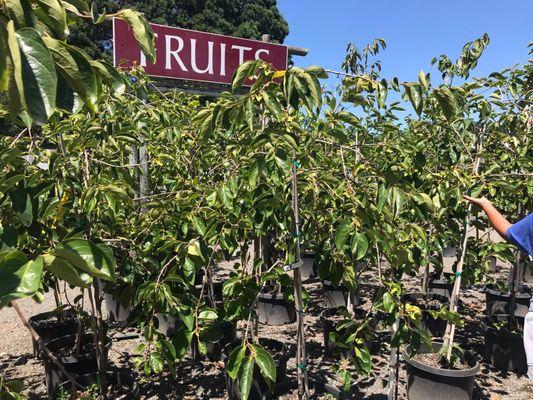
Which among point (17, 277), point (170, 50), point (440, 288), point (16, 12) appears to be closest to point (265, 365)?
point (17, 277)

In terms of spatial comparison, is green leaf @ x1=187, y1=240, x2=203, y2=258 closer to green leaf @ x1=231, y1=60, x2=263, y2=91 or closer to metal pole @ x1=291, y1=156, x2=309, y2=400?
metal pole @ x1=291, y1=156, x2=309, y2=400

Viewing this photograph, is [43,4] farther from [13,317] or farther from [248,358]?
[13,317]

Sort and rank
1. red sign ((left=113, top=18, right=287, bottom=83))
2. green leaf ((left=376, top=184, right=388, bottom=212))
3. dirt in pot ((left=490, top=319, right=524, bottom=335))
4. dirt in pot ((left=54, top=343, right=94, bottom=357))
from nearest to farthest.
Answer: green leaf ((left=376, top=184, right=388, bottom=212)) < dirt in pot ((left=54, top=343, right=94, bottom=357)) < dirt in pot ((left=490, top=319, right=524, bottom=335)) < red sign ((left=113, top=18, right=287, bottom=83))

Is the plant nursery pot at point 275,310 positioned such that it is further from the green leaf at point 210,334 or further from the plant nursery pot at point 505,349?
the green leaf at point 210,334

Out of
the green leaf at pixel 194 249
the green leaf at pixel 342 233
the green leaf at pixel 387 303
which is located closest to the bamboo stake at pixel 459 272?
the green leaf at pixel 387 303

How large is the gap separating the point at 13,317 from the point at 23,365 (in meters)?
1.26

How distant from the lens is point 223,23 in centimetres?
2397

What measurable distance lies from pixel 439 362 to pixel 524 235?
1.50 metres

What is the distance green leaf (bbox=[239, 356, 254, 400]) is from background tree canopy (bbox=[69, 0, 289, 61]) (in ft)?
76.6

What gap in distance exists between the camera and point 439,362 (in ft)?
9.90

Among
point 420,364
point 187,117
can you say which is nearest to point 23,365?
point 187,117

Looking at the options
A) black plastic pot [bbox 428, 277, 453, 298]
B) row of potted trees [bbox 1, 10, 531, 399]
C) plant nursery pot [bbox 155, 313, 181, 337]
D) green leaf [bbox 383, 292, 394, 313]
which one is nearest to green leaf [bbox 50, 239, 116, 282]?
row of potted trees [bbox 1, 10, 531, 399]

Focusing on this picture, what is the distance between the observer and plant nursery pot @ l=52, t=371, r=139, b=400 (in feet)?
8.93

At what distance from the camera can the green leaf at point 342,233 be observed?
1.53m
